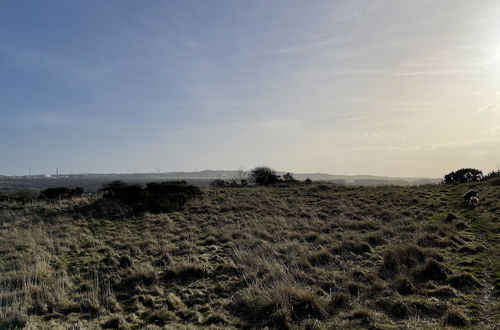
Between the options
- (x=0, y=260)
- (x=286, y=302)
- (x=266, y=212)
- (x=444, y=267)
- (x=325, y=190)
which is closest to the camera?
(x=286, y=302)

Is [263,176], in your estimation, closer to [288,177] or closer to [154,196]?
[288,177]

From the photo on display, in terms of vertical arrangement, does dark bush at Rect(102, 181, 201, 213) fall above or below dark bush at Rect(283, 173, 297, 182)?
below

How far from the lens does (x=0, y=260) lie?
34.7ft

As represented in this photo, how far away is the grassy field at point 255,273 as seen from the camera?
6.55 m

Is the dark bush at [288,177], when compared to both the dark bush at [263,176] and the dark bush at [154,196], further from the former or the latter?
the dark bush at [154,196]

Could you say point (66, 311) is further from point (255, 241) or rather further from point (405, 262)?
point (405, 262)

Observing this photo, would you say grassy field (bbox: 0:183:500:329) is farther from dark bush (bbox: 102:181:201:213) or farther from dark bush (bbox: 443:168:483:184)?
dark bush (bbox: 443:168:483:184)

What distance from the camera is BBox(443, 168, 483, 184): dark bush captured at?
3264cm

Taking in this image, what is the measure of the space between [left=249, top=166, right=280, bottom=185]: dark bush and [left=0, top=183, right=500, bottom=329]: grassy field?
20355 mm

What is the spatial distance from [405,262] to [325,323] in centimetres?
385

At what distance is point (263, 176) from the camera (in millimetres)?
37781

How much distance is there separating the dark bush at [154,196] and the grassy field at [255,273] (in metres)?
3.40

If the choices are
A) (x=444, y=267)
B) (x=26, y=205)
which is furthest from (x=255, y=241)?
(x=26, y=205)

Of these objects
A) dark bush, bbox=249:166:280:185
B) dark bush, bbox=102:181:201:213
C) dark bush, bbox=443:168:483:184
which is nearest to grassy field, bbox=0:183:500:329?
dark bush, bbox=102:181:201:213
